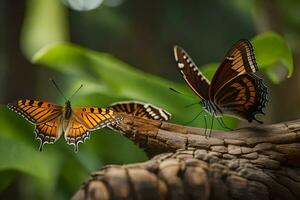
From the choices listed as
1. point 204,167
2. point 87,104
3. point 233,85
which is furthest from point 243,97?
point 87,104

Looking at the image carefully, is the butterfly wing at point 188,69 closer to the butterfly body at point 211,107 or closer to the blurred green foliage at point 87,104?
the butterfly body at point 211,107

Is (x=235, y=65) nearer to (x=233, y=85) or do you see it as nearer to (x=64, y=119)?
(x=233, y=85)

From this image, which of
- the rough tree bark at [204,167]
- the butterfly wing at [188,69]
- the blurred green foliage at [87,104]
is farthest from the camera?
the blurred green foliage at [87,104]

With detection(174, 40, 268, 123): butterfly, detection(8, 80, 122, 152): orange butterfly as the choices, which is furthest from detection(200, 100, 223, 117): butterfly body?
detection(8, 80, 122, 152): orange butterfly

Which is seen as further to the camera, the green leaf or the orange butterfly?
the green leaf

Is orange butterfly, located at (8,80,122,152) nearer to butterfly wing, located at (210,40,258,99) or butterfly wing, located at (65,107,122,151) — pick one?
butterfly wing, located at (65,107,122,151)

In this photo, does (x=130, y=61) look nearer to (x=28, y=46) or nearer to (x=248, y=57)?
(x=28, y=46)

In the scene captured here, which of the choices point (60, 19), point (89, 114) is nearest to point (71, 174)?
point (89, 114)

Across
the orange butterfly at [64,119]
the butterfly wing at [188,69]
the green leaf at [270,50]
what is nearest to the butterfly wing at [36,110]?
the orange butterfly at [64,119]
